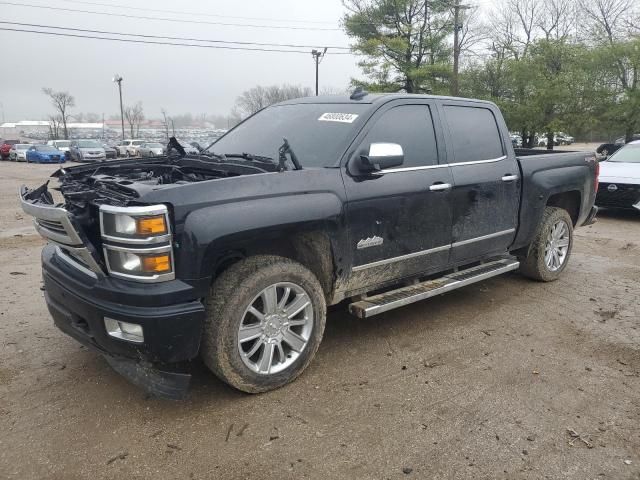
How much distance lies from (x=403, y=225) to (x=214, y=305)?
1592mm

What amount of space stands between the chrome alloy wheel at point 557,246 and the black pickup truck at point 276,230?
2.42 ft

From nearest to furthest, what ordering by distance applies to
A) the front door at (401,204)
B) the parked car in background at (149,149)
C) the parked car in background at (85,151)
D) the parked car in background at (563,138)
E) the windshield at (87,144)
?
the front door at (401,204) → the parked car in background at (85,151) → the parked car in background at (563,138) → the windshield at (87,144) → the parked car in background at (149,149)

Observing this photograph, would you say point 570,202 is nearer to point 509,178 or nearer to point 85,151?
point 509,178

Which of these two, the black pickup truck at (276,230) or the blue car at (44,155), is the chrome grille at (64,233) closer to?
the black pickup truck at (276,230)

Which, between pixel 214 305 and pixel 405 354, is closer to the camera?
pixel 214 305

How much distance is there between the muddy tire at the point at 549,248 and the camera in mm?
5551

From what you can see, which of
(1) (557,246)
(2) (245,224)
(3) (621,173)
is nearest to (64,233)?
(2) (245,224)

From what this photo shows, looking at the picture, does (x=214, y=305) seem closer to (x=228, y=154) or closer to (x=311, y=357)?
(x=311, y=357)

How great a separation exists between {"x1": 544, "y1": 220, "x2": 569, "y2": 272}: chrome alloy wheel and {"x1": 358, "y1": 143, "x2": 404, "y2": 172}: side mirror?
2823 millimetres

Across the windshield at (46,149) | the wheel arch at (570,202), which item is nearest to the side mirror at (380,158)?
the wheel arch at (570,202)

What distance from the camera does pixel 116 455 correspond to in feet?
8.98

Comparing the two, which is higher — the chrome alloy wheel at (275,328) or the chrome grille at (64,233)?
the chrome grille at (64,233)

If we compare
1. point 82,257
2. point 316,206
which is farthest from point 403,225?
point 82,257

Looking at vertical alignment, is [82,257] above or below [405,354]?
above
